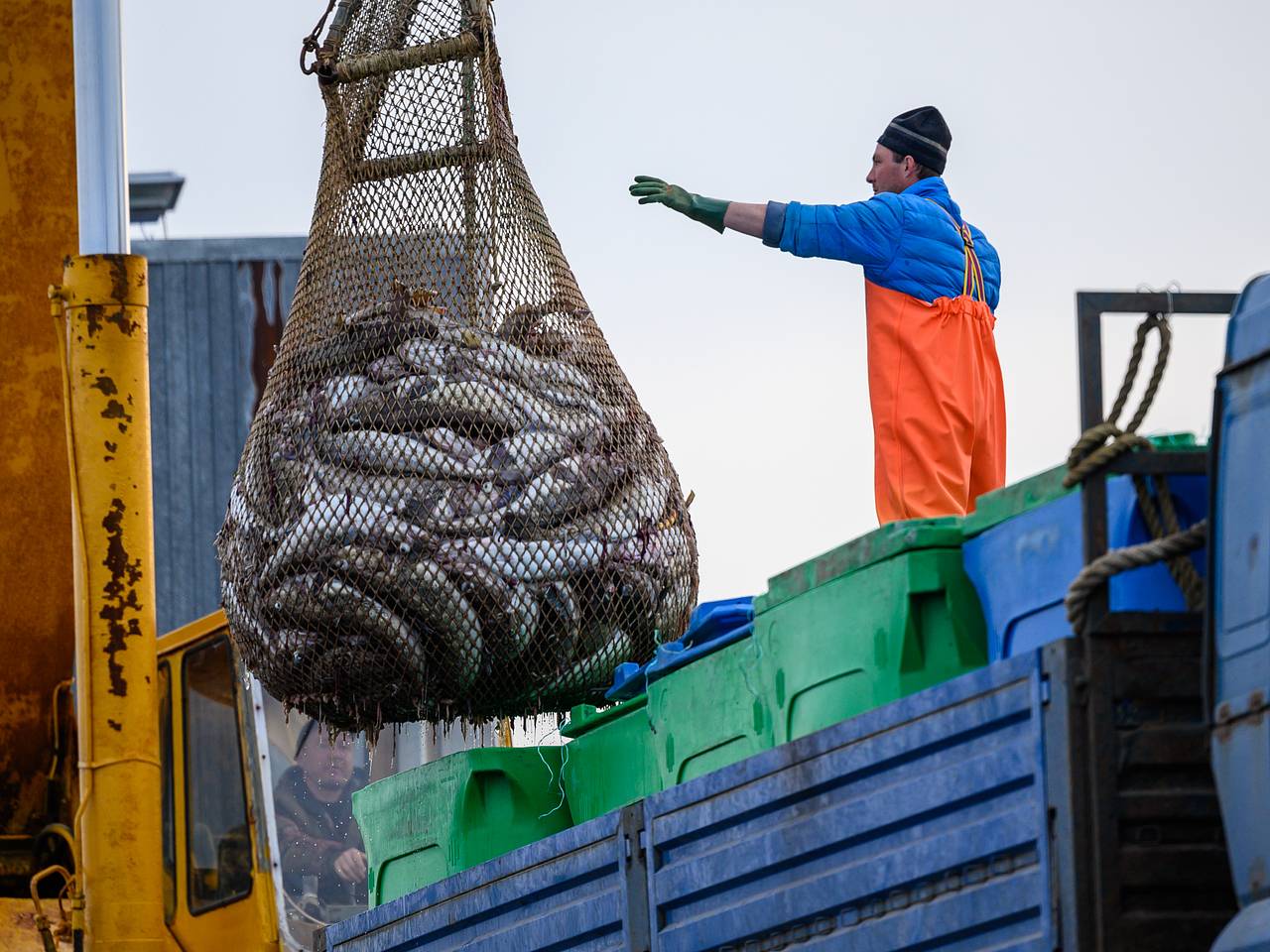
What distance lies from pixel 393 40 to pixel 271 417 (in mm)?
1172

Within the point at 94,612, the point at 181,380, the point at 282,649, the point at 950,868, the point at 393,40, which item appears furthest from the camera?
the point at 181,380

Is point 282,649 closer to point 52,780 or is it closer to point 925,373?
point 925,373

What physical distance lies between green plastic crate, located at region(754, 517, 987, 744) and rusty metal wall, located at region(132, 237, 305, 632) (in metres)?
12.7

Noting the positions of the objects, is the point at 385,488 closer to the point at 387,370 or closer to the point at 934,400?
the point at 387,370

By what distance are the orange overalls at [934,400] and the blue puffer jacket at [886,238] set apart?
4 centimetres

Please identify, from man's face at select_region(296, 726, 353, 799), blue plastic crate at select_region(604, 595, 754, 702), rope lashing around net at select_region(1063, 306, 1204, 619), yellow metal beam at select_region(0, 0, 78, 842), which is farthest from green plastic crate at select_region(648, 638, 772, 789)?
yellow metal beam at select_region(0, 0, 78, 842)

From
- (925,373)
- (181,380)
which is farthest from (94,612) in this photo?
(181,380)

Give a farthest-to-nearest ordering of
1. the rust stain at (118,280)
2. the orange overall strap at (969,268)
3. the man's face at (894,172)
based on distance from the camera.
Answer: the rust stain at (118,280) → the man's face at (894,172) → the orange overall strap at (969,268)

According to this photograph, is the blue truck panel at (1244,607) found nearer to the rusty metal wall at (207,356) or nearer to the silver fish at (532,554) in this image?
the silver fish at (532,554)

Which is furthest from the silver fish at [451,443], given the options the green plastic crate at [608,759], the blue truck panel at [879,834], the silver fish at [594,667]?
the blue truck panel at [879,834]

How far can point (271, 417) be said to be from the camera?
19.8ft

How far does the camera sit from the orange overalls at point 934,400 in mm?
5906

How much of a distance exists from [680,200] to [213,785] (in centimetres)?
337

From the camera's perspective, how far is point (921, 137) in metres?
6.25
